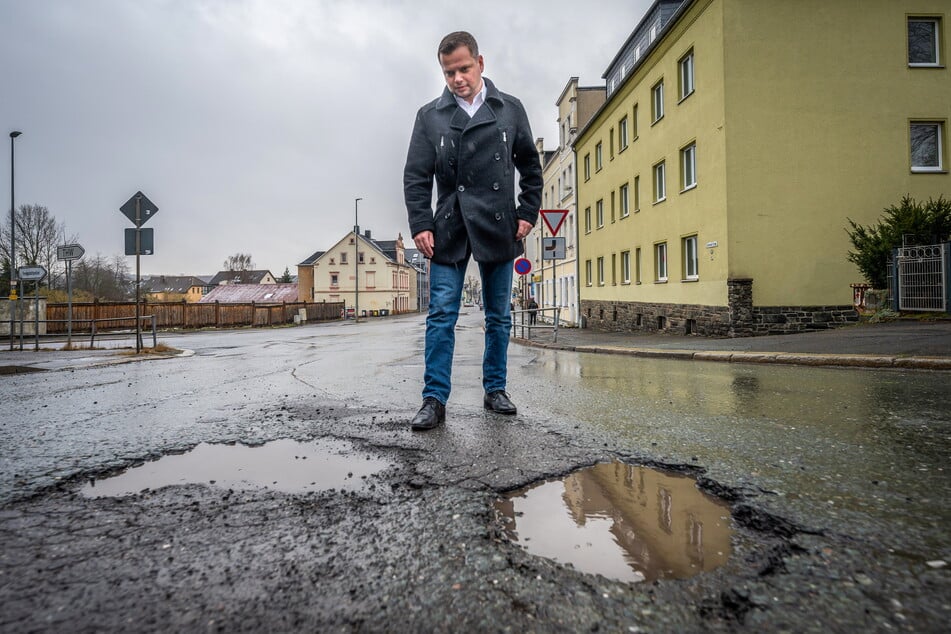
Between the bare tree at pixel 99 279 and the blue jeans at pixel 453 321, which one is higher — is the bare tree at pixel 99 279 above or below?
above

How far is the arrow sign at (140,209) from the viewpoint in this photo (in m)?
11.6

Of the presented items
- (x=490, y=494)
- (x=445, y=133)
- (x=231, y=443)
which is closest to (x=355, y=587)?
(x=490, y=494)

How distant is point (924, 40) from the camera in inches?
601

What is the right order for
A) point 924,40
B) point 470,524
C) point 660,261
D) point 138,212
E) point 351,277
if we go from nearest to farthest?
point 470,524 → point 138,212 → point 924,40 → point 660,261 → point 351,277

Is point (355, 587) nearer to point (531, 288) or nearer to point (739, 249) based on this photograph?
point (739, 249)

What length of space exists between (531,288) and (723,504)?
171ft

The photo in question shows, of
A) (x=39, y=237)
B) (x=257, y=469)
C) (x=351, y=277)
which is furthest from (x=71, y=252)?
(x=351, y=277)

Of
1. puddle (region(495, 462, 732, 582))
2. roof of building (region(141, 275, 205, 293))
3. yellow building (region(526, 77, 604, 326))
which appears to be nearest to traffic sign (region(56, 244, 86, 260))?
puddle (region(495, 462, 732, 582))

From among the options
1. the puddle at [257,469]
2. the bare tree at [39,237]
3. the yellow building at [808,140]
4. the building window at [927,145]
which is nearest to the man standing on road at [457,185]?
the puddle at [257,469]

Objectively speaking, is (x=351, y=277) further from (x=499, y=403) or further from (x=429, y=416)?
(x=429, y=416)

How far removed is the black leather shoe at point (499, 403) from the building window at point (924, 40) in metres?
17.7

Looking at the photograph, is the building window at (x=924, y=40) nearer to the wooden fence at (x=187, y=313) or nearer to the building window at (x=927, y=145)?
the building window at (x=927, y=145)

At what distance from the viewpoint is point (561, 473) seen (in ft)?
7.43

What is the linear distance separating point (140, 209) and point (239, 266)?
109176 mm
